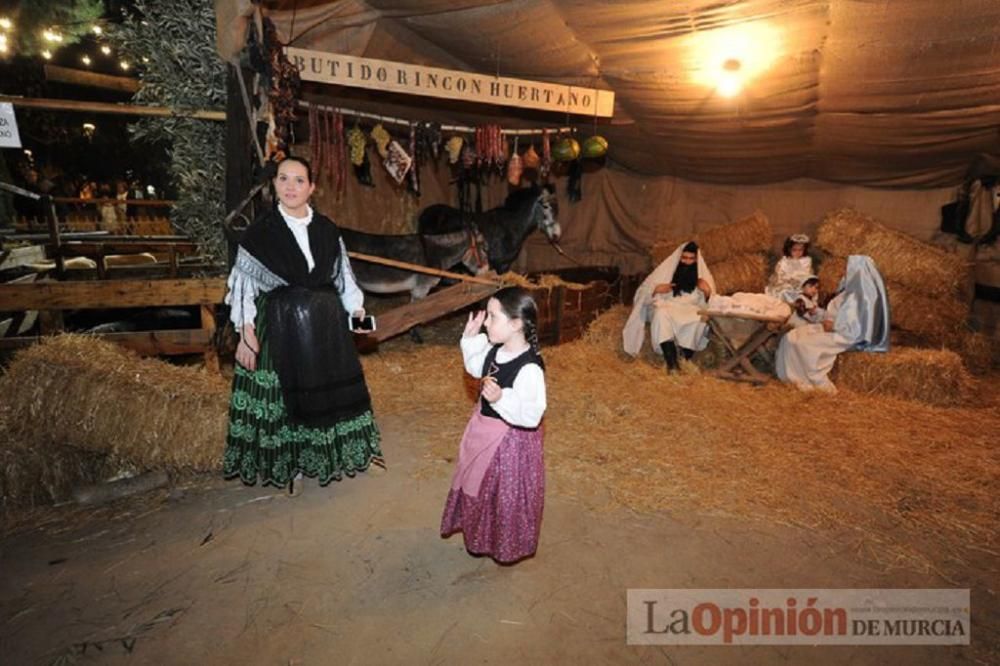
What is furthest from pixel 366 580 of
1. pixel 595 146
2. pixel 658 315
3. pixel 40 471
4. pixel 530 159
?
pixel 530 159

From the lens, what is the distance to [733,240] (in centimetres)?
806

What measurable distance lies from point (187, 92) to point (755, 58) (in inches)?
196

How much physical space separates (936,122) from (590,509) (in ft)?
18.7

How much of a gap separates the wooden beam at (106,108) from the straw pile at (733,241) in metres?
6.57

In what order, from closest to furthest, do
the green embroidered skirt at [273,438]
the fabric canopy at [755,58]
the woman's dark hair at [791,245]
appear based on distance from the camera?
the green embroidered skirt at [273,438], the fabric canopy at [755,58], the woman's dark hair at [791,245]

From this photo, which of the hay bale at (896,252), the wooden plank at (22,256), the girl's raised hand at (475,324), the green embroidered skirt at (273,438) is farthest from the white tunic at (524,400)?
the wooden plank at (22,256)

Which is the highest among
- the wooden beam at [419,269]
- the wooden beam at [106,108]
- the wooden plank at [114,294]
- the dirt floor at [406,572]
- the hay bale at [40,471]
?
the wooden beam at [106,108]

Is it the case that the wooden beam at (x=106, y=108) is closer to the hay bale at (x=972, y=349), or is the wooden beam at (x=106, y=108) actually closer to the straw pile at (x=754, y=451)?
the straw pile at (x=754, y=451)

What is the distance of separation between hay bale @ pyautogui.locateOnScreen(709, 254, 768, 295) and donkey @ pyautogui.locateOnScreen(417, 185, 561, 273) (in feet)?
8.92

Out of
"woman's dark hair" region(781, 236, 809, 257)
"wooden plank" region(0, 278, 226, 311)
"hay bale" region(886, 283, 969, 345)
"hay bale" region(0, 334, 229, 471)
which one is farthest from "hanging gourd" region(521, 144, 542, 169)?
"hay bale" region(0, 334, 229, 471)

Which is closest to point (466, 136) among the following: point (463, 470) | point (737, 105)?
point (737, 105)

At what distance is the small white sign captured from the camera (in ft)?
12.5

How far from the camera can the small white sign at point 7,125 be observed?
380 centimetres

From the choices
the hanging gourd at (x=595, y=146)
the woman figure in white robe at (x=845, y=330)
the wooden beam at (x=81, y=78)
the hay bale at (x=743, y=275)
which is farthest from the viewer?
the hay bale at (x=743, y=275)
